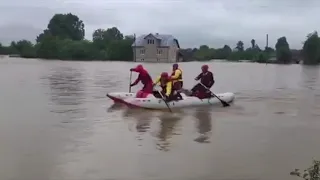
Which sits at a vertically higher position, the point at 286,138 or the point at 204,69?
the point at 204,69

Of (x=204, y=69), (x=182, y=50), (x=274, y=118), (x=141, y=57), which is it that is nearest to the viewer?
(x=274, y=118)

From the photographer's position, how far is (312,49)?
88625 millimetres

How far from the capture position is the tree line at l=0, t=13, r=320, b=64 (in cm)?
9238

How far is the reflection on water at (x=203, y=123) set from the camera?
1130 cm

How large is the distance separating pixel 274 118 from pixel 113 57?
3176 inches

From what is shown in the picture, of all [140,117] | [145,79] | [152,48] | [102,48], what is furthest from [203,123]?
[102,48]

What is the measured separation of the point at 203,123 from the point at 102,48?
88.5 meters

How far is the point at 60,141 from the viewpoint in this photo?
34.3 ft

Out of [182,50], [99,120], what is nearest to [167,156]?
[99,120]

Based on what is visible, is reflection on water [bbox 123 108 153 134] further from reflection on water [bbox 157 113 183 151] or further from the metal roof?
the metal roof

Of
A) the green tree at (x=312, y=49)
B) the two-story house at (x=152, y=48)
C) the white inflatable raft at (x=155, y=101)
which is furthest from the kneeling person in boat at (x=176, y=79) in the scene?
the green tree at (x=312, y=49)

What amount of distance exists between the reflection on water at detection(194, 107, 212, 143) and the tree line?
253 feet

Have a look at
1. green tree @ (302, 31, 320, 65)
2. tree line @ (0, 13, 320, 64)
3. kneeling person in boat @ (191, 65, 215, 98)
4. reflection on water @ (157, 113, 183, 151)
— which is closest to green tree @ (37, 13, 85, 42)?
tree line @ (0, 13, 320, 64)

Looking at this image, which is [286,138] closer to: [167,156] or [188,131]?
[188,131]
